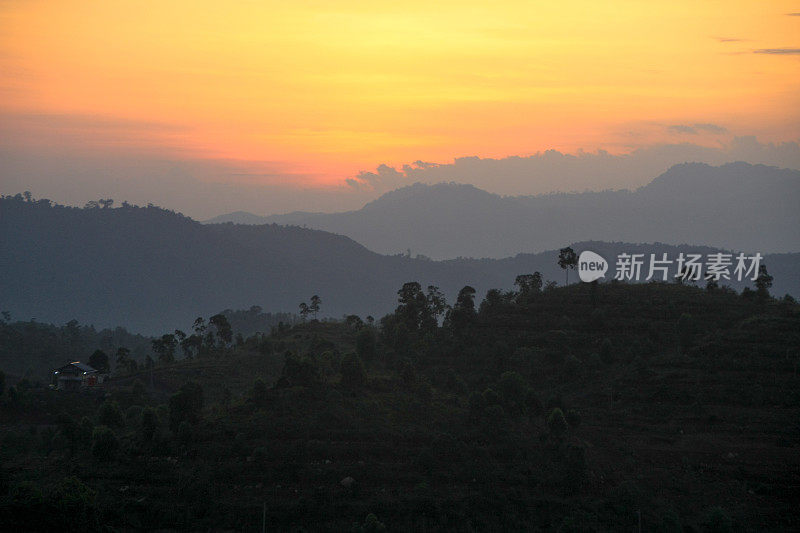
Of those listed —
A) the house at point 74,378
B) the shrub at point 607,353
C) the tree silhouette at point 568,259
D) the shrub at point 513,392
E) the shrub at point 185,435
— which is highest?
the tree silhouette at point 568,259

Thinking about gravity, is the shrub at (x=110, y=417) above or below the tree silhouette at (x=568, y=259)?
below

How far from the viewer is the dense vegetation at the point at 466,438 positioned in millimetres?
37469

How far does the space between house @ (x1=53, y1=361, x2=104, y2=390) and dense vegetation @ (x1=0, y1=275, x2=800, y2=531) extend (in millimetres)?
6132

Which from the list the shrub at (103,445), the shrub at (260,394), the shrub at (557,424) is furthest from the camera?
the shrub at (260,394)

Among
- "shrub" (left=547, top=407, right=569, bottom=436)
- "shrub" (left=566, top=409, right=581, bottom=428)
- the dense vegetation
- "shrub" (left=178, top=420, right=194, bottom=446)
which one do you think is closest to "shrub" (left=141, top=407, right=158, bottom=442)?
the dense vegetation

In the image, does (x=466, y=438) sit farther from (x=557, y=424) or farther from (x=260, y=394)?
(x=260, y=394)

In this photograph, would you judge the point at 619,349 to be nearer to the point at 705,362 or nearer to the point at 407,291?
the point at 705,362

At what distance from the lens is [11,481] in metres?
37.9

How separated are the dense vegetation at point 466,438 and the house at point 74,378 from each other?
6132 millimetres

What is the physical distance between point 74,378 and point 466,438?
43416mm

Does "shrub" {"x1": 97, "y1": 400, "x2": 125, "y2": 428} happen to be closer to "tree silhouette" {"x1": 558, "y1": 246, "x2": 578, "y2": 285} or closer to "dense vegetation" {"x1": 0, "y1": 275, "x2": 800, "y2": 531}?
"dense vegetation" {"x1": 0, "y1": 275, "x2": 800, "y2": 531}

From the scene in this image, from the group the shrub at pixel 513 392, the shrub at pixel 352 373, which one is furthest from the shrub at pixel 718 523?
the shrub at pixel 352 373

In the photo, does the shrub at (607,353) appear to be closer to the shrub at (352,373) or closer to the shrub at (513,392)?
the shrub at (513,392)

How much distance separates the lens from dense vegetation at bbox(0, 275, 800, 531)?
1475 inches
